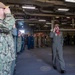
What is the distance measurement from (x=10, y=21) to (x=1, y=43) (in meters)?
0.30

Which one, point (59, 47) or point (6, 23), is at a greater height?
point (6, 23)

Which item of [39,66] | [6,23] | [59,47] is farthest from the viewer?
[39,66]

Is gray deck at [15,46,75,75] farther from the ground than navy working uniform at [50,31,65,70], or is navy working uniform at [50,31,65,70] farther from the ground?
navy working uniform at [50,31,65,70]

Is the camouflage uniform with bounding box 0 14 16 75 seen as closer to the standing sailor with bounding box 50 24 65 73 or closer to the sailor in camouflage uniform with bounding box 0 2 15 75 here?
the sailor in camouflage uniform with bounding box 0 2 15 75

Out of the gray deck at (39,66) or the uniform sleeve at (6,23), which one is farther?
the gray deck at (39,66)

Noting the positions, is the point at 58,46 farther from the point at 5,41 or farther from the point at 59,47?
the point at 5,41

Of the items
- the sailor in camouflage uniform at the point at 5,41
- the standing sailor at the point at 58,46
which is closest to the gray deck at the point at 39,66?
the standing sailor at the point at 58,46

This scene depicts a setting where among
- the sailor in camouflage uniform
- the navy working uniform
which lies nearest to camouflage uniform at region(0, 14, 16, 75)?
the sailor in camouflage uniform

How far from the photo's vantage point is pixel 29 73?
601 centimetres

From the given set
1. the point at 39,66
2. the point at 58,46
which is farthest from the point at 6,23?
the point at 39,66

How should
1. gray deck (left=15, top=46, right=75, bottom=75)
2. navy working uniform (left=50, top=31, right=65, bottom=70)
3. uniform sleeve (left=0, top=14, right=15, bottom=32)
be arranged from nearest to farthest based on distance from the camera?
uniform sleeve (left=0, top=14, right=15, bottom=32)
navy working uniform (left=50, top=31, right=65, bottom=70)
gray deck (left=15, top=46, right=75, bottom=75)

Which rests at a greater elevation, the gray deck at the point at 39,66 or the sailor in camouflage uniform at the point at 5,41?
the sailor in camouflage uniform at the point at 5,41

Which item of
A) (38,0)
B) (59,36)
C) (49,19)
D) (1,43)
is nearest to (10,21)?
(1,43)

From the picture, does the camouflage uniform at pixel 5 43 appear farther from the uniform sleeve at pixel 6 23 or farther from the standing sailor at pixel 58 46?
the standing sailor at pixel 58 46
